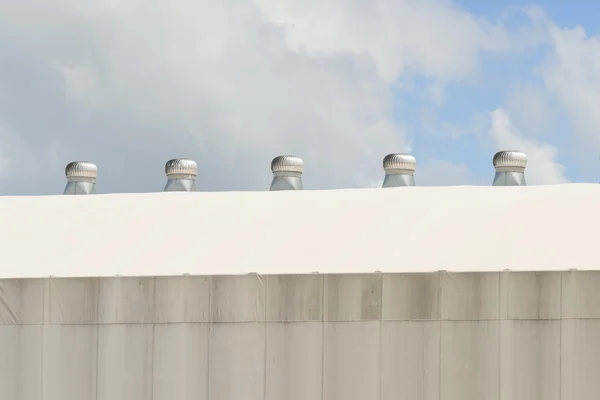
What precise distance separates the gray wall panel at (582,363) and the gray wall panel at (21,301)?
10915mm

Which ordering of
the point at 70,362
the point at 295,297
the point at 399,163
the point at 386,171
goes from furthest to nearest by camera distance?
the point at 386,171, the point at 399,163, the point at 70,362, the point at 295,297

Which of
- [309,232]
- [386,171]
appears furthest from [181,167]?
[309,232]

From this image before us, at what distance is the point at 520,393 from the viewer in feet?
64.0

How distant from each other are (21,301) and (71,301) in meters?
1.14

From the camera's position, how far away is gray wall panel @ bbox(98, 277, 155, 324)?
68.1 feet

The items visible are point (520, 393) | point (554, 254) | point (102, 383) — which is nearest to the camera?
point (520, 393)

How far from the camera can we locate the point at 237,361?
20391 mm

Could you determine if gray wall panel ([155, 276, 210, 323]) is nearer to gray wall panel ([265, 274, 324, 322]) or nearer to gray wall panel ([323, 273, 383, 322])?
gray wall panel ([265, 274, 324, 322])

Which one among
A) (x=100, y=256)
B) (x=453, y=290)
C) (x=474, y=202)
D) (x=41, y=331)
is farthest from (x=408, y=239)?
(x=41, y=331)

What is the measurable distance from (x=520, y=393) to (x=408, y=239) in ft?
24.3

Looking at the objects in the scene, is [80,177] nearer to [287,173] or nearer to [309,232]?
[287,173]

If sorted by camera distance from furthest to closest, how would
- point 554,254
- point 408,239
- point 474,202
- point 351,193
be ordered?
point 351,193 < point 474,202 < point 408,239 < point 554,254

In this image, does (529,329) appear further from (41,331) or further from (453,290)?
(41,331)

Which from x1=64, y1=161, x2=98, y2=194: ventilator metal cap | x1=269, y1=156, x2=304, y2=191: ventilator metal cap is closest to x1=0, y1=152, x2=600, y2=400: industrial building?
x1=269, y1=156, x2=304, y2=191: ventilator metal cap
